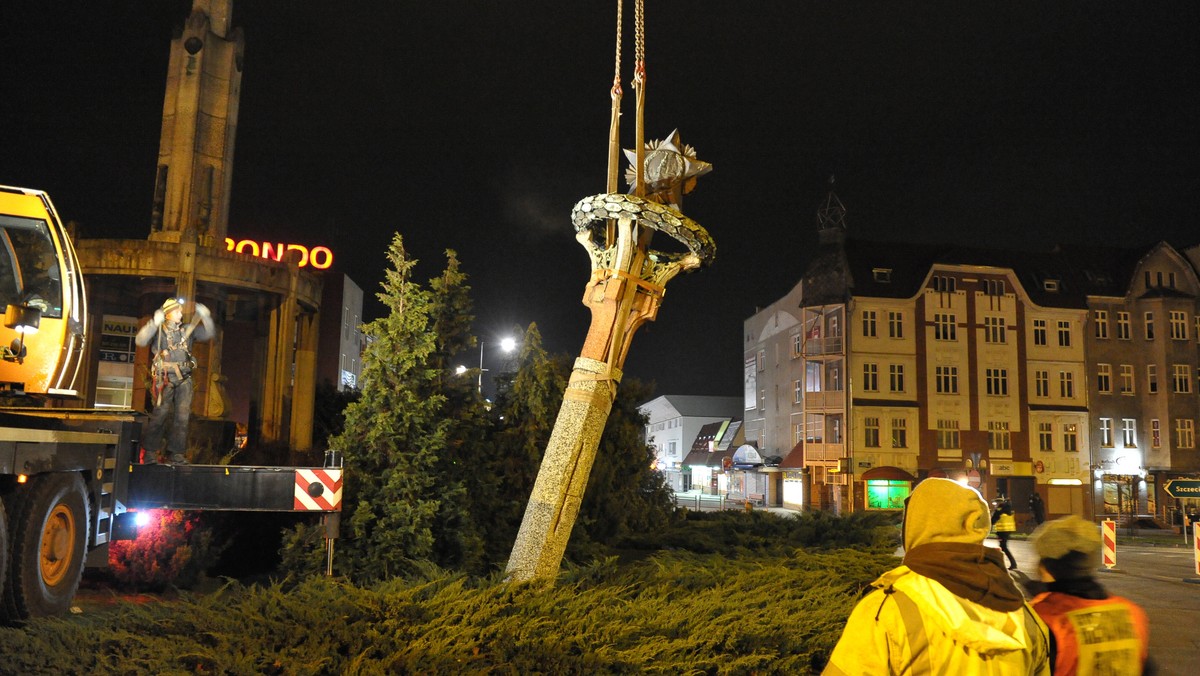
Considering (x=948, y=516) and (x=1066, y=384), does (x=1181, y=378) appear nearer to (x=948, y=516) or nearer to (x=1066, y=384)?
(x=1066, y=384)

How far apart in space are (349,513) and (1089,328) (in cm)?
4679

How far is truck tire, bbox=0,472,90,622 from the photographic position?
741cm

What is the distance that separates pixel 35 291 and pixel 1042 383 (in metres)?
47.2

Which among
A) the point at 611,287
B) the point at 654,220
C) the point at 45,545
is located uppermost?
the point at 654,220

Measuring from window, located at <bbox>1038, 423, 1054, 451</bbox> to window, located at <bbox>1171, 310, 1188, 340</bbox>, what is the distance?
814 centimetres

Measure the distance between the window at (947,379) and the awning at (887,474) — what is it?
5223 mm

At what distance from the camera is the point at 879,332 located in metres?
46.2

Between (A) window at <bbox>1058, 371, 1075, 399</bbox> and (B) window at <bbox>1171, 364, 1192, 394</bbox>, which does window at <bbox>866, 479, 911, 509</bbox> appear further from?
(B) window at <bbox>1171, 364, 1192, 394</bbox>

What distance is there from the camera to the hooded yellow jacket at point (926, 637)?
9.20ft

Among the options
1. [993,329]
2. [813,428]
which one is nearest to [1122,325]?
[993,329]

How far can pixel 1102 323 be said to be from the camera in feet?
156

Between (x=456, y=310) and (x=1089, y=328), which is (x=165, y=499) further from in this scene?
(x=1089, y=328)

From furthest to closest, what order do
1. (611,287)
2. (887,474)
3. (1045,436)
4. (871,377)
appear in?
(1045,436)
(871,377)
(887,474)
(611,287)

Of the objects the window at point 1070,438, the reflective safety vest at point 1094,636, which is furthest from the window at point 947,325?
the reflective safety vest at point 1094,636
